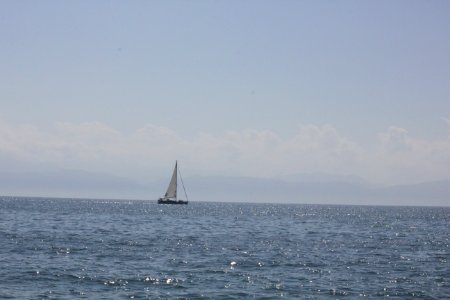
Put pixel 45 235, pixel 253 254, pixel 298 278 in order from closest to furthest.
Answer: pixel 298 278, pixel 253 254, pixel 45 235

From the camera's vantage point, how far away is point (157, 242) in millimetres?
73750

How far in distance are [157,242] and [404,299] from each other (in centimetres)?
3882

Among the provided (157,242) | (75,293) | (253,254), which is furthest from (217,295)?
(157,242)

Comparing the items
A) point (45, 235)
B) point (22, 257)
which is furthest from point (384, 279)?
point (45, 235)

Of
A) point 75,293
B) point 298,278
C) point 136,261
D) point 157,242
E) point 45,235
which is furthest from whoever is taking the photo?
point 45,235

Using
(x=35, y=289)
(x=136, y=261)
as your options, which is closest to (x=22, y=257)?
(x=136, y=261)

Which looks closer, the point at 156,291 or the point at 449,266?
the point at 156,291

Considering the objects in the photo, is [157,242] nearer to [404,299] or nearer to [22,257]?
[22,257]

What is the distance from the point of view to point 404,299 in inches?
1576

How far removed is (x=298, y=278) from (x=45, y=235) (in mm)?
42691

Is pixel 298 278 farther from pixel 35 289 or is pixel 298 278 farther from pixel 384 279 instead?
pixel 35 289

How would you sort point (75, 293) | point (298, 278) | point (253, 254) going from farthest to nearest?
point (253, 254) < point (298, 278) < point (75, 293)

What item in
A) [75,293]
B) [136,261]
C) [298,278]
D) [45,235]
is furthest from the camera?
[45,235]

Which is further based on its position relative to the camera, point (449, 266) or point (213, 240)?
point (213, 240)
